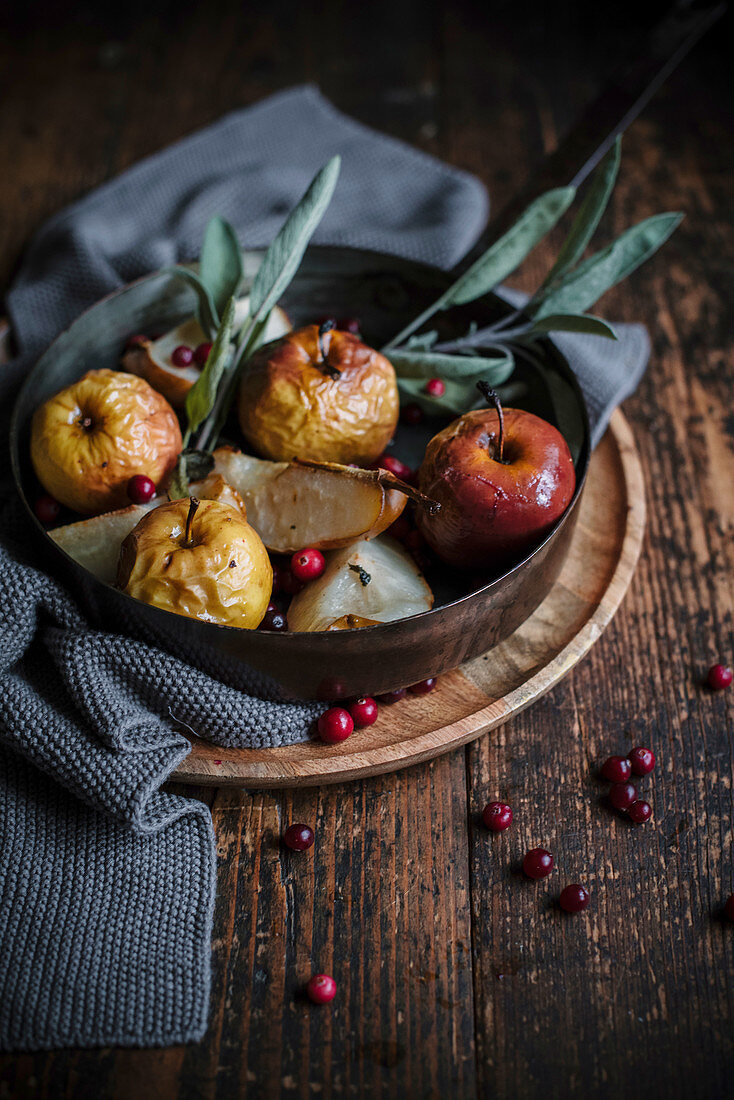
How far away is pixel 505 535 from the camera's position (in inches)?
61.0

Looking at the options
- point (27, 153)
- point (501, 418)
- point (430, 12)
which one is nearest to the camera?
point (501, 418)

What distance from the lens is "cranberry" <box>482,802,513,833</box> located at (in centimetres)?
153

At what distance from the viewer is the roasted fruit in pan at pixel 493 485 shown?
4.98 feet

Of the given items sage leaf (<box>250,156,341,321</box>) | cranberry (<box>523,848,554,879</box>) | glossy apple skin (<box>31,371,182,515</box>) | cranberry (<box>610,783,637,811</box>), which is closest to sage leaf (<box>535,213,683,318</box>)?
sage leaf (<box>250,156,341,321</box>)

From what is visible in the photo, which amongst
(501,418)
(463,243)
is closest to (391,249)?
(463,243)

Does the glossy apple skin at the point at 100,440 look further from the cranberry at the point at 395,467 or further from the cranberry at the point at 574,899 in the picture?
the cranberry at the point at 574,899

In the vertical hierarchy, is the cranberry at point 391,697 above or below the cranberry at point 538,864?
above

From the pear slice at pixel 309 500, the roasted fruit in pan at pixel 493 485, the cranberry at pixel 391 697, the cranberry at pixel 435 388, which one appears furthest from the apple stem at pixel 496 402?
the cranberry at pixel 391 697

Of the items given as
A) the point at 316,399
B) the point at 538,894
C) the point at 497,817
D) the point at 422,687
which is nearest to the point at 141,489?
the point at 316,399

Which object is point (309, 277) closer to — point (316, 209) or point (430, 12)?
point (316, 209)

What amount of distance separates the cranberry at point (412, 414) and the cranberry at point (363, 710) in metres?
0.69

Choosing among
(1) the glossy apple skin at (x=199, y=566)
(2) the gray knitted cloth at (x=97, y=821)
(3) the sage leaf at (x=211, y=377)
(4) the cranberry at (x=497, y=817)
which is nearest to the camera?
(2) the gray knitted cloth at (x=97, y=821)

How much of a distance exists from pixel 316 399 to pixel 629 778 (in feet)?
2.97

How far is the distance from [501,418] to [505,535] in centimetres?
20
